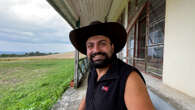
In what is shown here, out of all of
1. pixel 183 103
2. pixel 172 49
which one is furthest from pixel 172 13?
pixel 183 103

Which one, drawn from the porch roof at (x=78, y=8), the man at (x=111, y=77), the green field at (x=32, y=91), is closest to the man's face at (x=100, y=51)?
the man at (x=111, y=77)

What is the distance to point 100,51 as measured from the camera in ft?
2.89

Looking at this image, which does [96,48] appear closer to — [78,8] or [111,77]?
[111,77]

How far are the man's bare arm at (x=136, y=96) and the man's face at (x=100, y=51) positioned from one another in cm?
31

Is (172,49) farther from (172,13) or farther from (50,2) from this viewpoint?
(50,2)

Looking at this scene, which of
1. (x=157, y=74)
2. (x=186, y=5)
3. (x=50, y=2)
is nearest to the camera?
(x=186, y=5)

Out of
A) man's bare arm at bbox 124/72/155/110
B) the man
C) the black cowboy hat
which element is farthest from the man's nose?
man's bare arm at bbox 124/72/155/110

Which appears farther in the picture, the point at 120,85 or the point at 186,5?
the point at 186,5

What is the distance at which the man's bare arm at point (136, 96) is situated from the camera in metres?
0.52

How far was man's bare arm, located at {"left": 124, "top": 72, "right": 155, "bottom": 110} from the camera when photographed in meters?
0.52

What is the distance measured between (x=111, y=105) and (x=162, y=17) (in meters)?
1.75

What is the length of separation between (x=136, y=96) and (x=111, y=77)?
0.78 ft

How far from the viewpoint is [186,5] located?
1.07m

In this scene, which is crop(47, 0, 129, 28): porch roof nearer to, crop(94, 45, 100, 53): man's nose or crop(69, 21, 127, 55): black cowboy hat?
crop(69, 21, 127, 55): black cowboy hat
